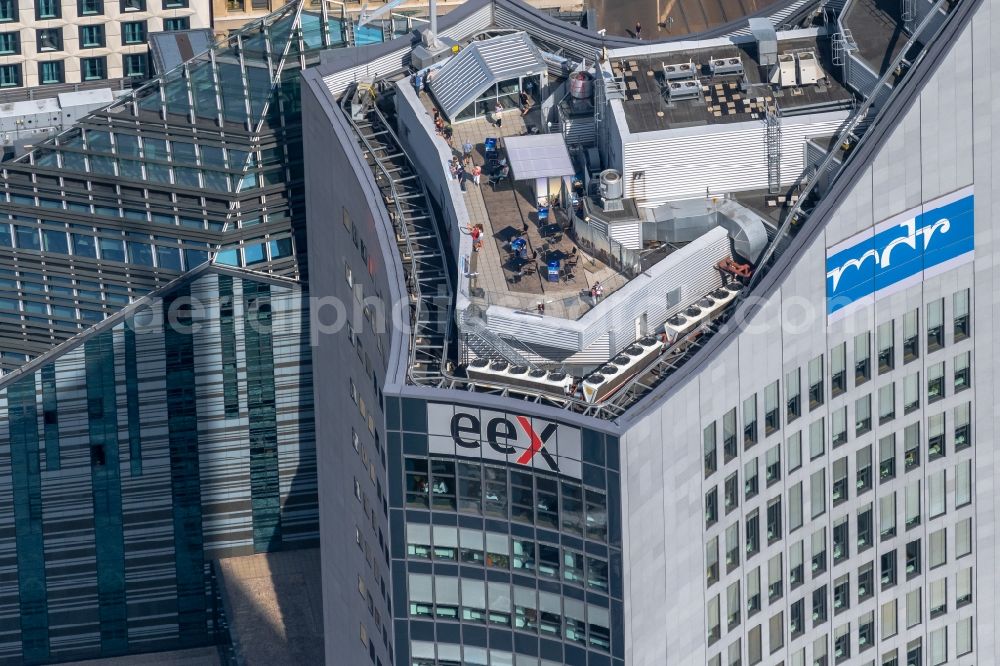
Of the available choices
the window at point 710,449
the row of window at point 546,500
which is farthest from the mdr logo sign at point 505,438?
the window at point 710,449

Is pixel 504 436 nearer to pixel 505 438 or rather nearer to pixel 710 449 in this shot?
pixel 505 438

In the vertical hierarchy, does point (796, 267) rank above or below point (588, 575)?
above

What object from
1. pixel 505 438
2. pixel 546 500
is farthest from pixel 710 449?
pixel 505 438

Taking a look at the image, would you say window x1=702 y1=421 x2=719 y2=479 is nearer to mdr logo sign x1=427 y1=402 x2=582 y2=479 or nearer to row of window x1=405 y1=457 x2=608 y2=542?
row of window x1=405 y1=457 x2=608 y2=542

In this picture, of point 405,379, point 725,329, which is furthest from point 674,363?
point 405,379

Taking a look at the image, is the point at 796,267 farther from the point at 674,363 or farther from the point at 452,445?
the point at 452,445

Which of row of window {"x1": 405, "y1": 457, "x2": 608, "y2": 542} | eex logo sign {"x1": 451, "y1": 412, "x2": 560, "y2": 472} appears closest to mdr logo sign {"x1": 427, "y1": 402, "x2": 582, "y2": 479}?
eex logo sign {"x1": 451, "y1": 412, "x2": 560, "y2": 472}


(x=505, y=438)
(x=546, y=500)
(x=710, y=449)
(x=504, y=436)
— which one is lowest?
(x=546, y=500)
